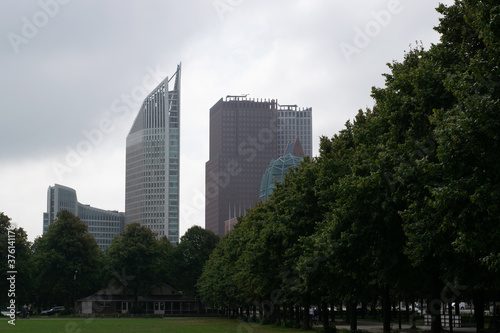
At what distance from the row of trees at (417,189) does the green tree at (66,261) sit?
217ft

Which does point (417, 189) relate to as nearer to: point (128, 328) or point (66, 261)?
point (128, 328)

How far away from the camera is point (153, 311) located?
4970 inches

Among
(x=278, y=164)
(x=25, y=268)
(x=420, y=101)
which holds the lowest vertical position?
(x=25, y=268)

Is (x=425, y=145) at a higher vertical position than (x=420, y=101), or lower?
lower

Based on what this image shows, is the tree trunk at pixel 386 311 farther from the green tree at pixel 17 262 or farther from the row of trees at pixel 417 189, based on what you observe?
the green tree at pixel 17 262

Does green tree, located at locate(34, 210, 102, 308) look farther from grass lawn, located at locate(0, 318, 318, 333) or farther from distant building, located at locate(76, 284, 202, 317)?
grass lawn, located at locate(0, 318, 318, 333)

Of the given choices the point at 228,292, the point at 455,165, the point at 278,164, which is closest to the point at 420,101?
the point at 455,165

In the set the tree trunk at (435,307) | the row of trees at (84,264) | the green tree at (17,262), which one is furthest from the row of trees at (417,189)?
the row of trees at (84,264)

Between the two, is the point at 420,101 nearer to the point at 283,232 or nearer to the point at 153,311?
the point at 283,232

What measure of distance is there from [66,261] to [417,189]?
93.5 metres

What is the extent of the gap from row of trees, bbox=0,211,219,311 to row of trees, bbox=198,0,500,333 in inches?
2600

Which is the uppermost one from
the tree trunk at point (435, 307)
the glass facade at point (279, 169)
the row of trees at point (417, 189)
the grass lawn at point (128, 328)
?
the glass facade at point (279, 169)

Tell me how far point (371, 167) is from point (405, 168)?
333cm

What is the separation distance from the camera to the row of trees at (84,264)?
10744 cm
